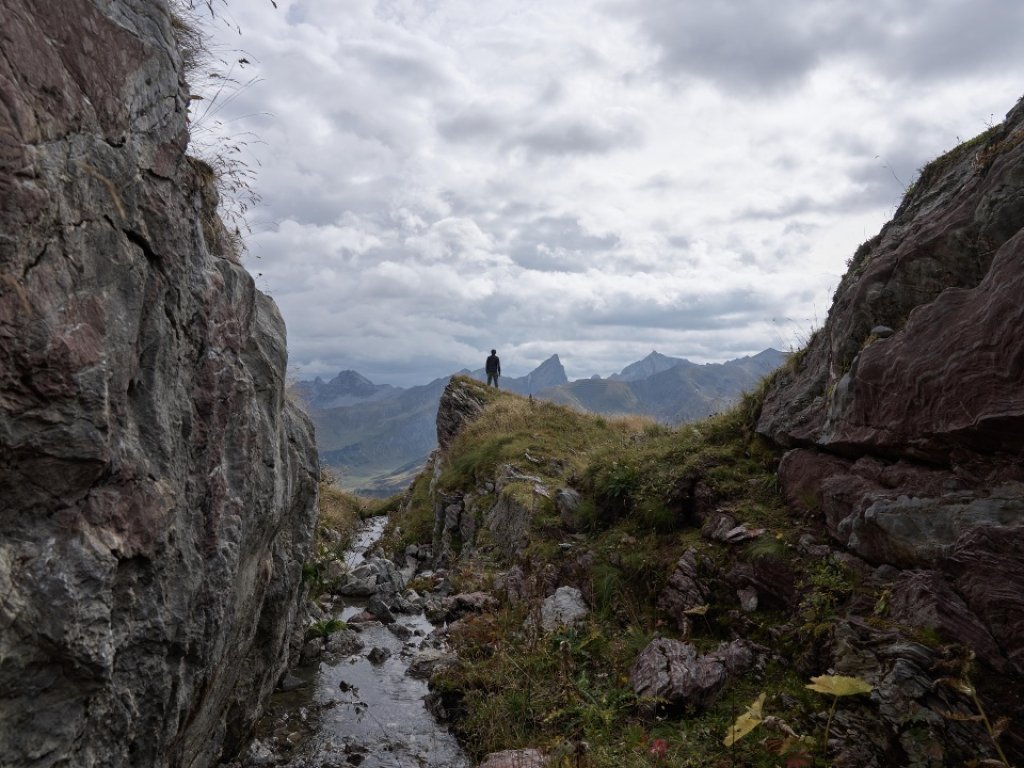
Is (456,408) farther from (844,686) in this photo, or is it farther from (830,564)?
(844,686)

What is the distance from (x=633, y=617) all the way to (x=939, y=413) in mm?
6510

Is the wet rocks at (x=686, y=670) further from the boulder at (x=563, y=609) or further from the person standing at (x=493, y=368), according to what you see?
the person standing at (x=493, y=368)

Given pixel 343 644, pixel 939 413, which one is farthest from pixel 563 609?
pixel 939 413

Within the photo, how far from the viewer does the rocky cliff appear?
4.66m

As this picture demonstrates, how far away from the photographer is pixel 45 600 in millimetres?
4664

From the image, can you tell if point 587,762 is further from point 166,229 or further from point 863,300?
point 863,300

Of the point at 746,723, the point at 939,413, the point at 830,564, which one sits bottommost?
the point at 746,723

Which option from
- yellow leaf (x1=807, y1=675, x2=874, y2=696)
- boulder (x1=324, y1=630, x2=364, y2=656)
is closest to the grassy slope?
yellow leaf (x1=807, y1=675, x2=874, y2=696)

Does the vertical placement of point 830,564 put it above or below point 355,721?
above

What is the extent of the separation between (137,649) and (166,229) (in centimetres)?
434

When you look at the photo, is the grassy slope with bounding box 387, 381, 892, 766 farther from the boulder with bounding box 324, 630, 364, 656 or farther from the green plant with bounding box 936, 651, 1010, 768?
the boulder with bounding box 324, 630, 364, 656

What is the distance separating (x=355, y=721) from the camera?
36.9 ft

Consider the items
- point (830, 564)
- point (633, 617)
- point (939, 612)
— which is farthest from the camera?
point (633, 617)

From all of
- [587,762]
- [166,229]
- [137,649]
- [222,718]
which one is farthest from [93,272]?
[587,762]
